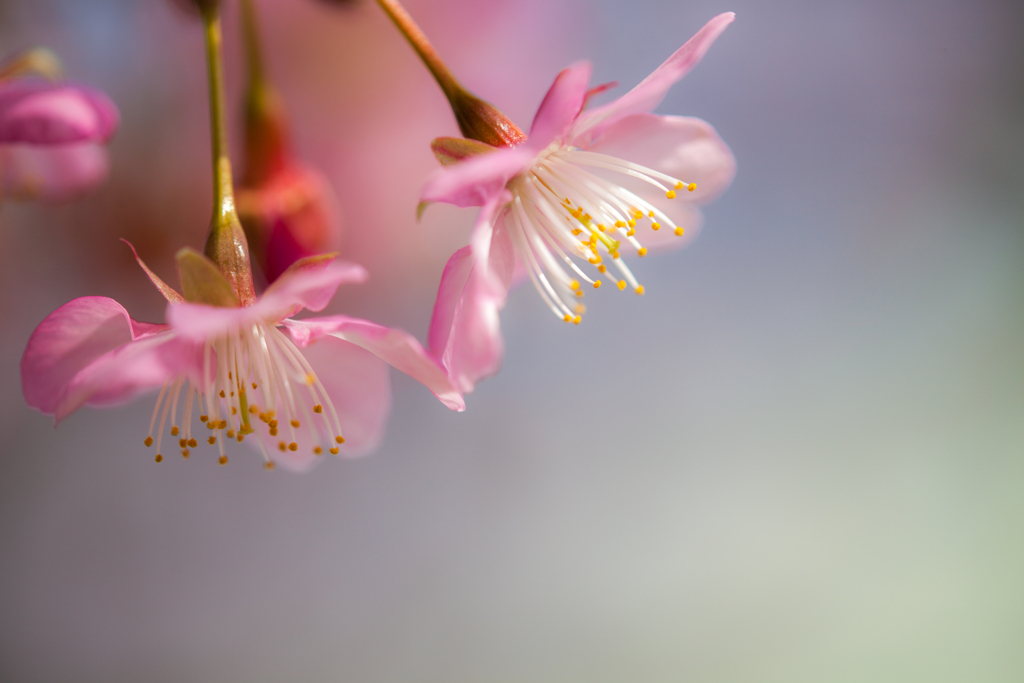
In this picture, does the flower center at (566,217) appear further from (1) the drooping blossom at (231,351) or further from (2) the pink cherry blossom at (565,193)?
(1) the drooping blossom at (231,351)

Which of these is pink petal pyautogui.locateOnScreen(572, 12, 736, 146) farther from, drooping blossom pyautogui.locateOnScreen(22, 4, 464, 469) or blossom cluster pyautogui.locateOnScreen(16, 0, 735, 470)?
drooping blossom pyautogui.locateOnScreen(22, 4, 464, 469)

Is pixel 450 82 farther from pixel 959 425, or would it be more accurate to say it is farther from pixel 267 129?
pixel 959 425

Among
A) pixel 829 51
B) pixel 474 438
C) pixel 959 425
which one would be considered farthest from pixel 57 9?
pixel 959 425

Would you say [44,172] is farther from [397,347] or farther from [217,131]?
[397,347]

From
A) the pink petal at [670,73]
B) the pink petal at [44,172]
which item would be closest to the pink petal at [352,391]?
the pink petal at [670,73]

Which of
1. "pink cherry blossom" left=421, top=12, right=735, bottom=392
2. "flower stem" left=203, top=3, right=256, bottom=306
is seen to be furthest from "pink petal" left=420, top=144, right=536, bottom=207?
"flower stem" left=203, top=3, right=256, bottom=306

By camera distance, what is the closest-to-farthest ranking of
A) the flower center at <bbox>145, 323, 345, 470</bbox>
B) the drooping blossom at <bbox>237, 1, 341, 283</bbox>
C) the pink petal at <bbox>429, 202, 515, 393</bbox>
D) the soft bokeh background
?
the pink petal at <bbox>429, 202, 515, 393</bbox>, the flower center at <bbox>145, 323, 345, 470</bbox>, the drooping blossom at <bbox>237, 1, 341, 283</bbox>, the soft bokeh background

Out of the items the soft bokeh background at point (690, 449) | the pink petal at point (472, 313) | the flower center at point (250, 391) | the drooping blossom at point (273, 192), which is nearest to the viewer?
the pink petal at point (472, 313)
